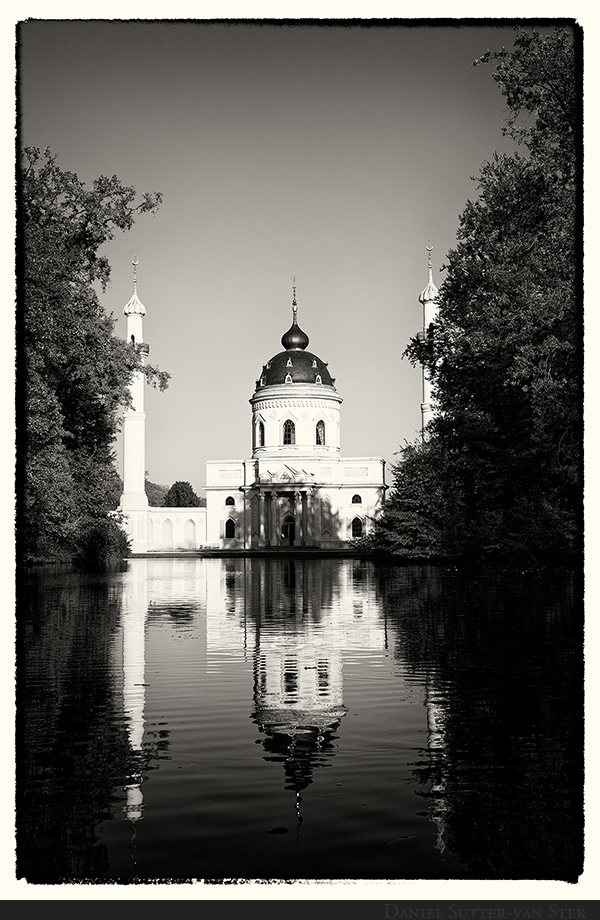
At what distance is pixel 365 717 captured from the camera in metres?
8.06

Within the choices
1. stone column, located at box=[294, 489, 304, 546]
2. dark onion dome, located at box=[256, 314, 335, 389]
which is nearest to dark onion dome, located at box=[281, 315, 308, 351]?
dark onion dome, located at box=[256, 314, 335, 389]

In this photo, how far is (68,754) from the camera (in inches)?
272

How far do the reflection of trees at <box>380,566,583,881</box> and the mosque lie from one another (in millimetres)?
65644

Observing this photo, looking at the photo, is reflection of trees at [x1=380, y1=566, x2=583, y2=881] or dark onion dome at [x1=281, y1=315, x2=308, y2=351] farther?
dark onion dome at [x1=281, y1=315, x2=308, y2=351]

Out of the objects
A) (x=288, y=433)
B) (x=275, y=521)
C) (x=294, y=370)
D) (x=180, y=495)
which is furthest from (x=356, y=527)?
(x=180, y=495)

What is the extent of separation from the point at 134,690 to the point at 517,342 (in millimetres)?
9752

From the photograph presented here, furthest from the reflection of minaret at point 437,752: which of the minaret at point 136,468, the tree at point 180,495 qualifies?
the tree at point 180,495

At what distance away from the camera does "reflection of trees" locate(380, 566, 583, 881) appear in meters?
5.03

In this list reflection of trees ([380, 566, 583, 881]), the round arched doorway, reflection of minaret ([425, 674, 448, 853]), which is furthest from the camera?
the round arched doorway

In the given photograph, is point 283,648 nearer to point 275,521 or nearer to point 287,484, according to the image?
point 287,484

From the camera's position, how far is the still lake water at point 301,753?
192 inches

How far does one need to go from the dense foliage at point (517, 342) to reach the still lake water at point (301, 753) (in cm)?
179

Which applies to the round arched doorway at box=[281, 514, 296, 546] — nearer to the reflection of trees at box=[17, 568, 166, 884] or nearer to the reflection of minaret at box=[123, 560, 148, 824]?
the reflection of minaret at box=[123, 560, 148, 824]

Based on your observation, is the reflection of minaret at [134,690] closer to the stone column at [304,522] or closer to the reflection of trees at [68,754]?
the reflection of trees at [68,754]
